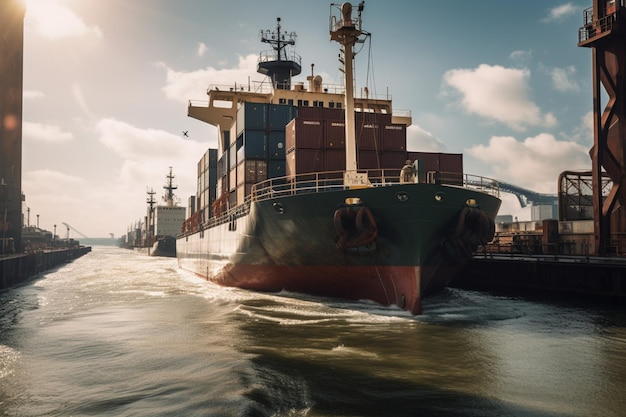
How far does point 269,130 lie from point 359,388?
20651mm

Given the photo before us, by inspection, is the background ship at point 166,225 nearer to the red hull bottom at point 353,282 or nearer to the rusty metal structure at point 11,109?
the rusty metal structure at point 11,109

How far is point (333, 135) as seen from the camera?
2228 centimetres

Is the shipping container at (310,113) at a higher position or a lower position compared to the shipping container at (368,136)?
higher

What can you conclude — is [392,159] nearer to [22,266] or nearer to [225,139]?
[225,139]

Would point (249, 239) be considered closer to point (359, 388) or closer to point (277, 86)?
point (359, 388)

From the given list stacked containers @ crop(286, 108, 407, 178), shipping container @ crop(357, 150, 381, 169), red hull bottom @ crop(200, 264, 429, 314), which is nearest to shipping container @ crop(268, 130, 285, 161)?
stacked containers @ crop(286, 108, 407, 178)

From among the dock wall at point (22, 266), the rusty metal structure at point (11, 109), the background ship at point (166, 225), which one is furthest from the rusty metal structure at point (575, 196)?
the background ship at point (166, 225)

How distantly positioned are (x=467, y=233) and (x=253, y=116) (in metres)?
15.4

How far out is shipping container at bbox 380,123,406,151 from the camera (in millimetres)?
23281

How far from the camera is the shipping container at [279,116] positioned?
26938 mm

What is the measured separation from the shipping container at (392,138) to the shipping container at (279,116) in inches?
257

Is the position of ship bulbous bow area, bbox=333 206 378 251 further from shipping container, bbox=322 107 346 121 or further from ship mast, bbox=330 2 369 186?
shipping container, bbox=322 107 346 121

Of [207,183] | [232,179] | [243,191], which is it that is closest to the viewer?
[243,191]

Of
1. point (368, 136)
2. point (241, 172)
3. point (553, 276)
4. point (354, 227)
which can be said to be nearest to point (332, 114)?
point (368, 136)
